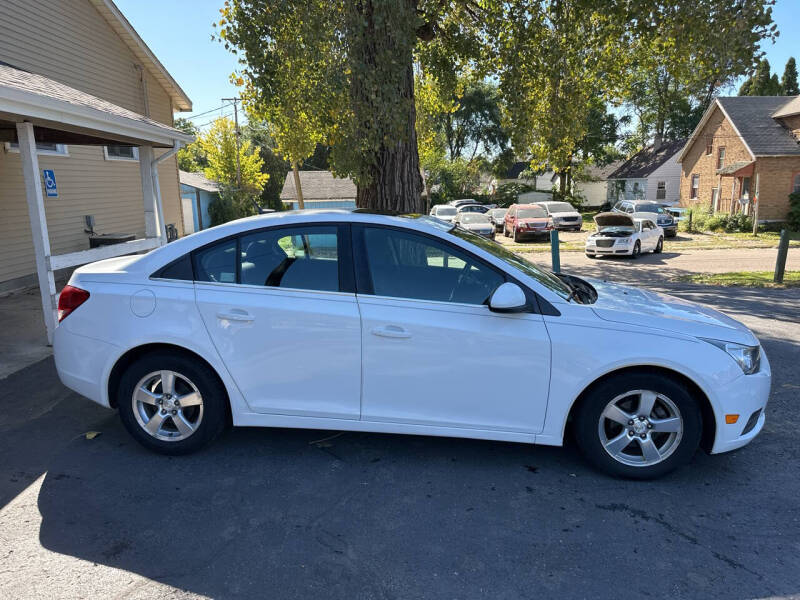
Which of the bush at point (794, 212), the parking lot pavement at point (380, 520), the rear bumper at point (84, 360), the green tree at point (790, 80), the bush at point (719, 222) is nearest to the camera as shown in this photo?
the parking lot pavement at point (380, 520)

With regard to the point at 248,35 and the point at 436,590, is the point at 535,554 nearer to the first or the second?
the point at 436,590

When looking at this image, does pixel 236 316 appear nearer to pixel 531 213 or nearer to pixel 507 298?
pixel 507 298

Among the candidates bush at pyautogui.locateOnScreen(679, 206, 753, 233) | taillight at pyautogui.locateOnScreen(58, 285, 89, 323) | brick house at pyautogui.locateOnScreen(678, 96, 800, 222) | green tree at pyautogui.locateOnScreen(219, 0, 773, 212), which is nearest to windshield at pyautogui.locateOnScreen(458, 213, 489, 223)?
bush at pyautogui.locateOnScreen(679, 206, 753, 233)

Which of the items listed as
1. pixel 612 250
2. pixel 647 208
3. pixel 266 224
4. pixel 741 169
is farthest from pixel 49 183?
pixel 741 169

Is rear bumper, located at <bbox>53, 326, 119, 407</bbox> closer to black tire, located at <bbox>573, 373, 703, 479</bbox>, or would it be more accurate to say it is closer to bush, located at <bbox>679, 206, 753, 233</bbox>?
black tire, located at <bbox>573, 373, 703, 479</bbox>

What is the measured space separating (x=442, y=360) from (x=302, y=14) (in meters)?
6.96

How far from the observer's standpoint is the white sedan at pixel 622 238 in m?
19.8

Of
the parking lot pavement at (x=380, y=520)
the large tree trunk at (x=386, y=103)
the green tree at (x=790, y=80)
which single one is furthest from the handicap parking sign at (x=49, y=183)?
the green tree at (x=790, y=80)

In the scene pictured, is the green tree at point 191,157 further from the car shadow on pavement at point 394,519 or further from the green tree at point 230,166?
the car shadow on pavement at point 394,519

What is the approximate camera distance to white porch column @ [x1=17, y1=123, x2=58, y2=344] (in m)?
6.23

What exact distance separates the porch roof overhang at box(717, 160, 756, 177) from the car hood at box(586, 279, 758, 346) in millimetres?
31322

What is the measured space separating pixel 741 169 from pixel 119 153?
30086 mm

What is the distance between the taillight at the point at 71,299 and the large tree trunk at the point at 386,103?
4.68 m

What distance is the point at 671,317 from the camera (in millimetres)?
3588
